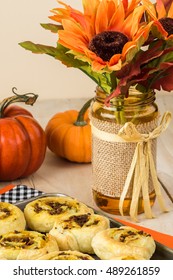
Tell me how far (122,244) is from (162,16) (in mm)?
477

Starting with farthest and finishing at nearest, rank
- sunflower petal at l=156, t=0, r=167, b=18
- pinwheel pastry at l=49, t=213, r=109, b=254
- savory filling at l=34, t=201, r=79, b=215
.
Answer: sunflower petal at l=156, t=0, r=167, b=18 → savory filling at l=34, t=201, r=79, b=215 → pinwheel pastry at l=49, t=213, r=109, b=254

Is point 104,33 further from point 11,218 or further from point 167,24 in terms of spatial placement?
point 11,218

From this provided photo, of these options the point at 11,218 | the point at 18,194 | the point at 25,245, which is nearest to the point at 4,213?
the point at 11,218

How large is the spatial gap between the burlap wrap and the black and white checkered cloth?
0.44ft

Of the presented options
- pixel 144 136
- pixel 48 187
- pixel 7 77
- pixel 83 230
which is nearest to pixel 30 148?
pixel 48 187

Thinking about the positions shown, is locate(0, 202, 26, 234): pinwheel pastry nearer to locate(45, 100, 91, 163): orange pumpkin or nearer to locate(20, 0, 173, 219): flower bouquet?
locate(20, 0, 173, 219): flower bouquet

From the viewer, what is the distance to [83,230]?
1.36m

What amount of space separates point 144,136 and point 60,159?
39cm

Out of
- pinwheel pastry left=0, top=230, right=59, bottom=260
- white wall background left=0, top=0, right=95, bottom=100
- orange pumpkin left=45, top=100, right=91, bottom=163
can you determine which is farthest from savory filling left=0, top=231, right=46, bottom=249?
white wall background left=0, top=0, right=95, bottom=100

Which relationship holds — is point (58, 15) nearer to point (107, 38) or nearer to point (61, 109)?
point (107, 38)

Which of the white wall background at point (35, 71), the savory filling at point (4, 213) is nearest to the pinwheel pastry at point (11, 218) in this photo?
the savory filling at point (4, 213)

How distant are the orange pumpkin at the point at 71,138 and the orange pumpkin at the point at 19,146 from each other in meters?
0.07

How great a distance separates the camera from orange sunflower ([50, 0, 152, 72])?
1460 mm

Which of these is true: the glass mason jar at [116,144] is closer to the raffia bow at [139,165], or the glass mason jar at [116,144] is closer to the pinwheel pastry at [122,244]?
the raffia bow at [139,165]
